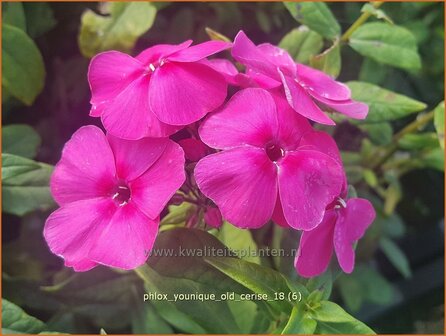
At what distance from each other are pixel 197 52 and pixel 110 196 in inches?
7.8

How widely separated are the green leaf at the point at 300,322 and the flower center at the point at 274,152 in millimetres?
194

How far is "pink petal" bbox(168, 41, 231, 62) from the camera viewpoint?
69 centimetres

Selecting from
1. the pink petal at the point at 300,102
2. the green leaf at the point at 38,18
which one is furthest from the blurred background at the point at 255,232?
→ the pink petal at the point at 300,102

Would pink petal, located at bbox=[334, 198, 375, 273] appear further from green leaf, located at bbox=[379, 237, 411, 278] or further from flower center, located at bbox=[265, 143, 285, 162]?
green leaf, located at bbox=[379, 237, 411, 278]

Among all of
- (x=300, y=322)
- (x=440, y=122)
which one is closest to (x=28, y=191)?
(x=300, y=322)

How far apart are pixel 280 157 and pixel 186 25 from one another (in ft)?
1.88

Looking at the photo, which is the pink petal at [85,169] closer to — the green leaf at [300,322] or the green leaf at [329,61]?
the green leaf at [300,322]

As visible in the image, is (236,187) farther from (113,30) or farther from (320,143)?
(113,30)

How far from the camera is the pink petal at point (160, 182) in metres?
0.64

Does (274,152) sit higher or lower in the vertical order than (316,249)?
higher

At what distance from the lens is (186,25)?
45.8 inches

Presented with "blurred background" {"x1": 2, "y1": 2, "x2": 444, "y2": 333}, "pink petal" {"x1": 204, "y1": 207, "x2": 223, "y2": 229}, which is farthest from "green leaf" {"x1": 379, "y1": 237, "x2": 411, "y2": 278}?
"pink petal" {"x1": 204, "y1": 207, "x2": 223, "y2": 229}

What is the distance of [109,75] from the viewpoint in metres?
0.75

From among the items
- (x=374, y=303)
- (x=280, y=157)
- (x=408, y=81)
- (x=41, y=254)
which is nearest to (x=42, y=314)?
(x=41, y=254)
